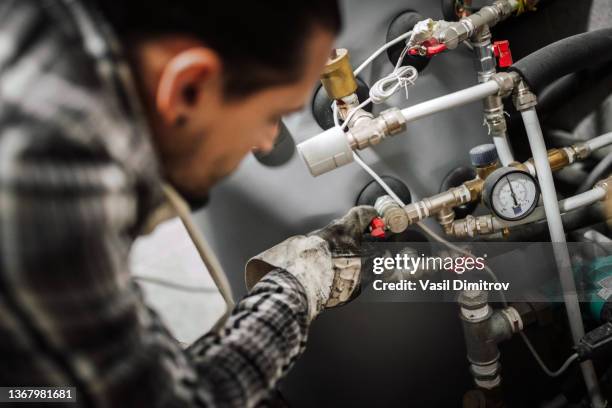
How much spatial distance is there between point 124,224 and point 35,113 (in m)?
0.08

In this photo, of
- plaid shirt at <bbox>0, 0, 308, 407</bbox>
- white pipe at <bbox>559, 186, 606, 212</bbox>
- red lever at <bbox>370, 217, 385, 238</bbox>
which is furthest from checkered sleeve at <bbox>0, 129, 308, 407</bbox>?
white pipe at <bbox>559, 186, 606, 212</bbox>

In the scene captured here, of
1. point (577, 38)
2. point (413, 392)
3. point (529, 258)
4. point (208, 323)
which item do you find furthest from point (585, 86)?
point (208, 323)

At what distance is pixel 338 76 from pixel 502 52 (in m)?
0.22

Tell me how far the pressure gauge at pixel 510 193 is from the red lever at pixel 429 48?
179mm

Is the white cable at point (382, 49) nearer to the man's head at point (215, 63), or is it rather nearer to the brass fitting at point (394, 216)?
the brass fitting at point (394, 216)

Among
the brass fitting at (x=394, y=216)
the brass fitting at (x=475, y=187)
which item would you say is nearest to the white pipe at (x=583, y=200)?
the brass fitting at (x=475, y=187)

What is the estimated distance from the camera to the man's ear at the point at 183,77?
30 cm

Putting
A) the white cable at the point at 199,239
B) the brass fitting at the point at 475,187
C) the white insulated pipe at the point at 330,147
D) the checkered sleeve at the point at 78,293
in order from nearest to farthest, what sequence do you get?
1. the checkered sleeve at the point at 78,293
2. the white cable at the point at 199,239
3. the white insulated pipe at the point at 330,147
4. the brass fitting at the point at 475,187

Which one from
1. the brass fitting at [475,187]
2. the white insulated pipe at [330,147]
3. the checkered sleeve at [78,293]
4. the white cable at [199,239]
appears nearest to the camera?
the checkered sleeve at [78,293]

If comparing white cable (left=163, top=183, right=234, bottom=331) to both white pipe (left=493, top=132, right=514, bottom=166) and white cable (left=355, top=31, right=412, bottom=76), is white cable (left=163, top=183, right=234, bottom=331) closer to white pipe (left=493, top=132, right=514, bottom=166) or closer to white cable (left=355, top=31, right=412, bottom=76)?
white cable (left=355, top=31, right=412, bottom=76)

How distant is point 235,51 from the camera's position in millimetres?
314

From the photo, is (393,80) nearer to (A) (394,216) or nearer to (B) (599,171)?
(A) (394,216)

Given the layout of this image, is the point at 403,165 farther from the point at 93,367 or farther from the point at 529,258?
the point at 93,367

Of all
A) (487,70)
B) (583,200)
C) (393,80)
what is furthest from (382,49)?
(583,200)
